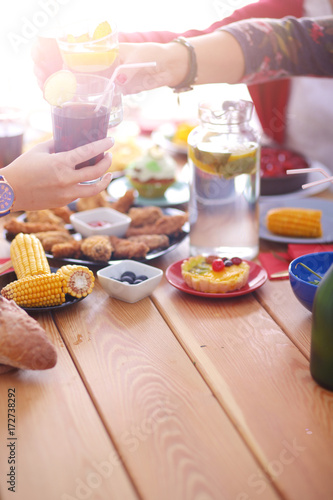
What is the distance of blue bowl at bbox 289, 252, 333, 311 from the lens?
1.27 m

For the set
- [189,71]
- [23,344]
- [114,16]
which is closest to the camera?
[23,344]

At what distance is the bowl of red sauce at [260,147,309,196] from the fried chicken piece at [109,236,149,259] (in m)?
0.63

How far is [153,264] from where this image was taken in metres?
1.60

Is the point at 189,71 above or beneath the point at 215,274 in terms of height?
above

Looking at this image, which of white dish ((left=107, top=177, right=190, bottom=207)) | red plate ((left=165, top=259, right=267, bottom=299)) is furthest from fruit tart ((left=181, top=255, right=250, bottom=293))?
white dish ((left=107, top=177, right=190, bottom=207))

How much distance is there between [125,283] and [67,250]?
266 mm

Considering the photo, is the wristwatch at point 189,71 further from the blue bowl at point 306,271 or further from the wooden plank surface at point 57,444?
the wooden plank surface at point 57,444

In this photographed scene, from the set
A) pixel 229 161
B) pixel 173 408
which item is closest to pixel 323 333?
pixel 173 408

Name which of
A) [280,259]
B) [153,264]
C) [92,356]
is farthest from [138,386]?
[280,259]

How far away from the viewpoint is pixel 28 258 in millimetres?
1397

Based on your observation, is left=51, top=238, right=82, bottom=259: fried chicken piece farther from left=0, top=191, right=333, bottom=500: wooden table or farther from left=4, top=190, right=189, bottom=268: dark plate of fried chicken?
left=0, top=191, right=333, bottom=500: wooden table

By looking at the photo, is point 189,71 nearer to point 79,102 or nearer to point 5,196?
point 79,102

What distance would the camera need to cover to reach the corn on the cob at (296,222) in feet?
5.52

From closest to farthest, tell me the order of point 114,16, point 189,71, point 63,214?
1. point 189,71
2. point 63,214
3. point 114,16
